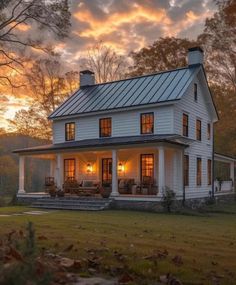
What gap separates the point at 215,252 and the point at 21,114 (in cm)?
3198

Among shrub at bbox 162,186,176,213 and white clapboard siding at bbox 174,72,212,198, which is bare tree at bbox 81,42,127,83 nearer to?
white clapboard siding at bbox 174,72,212,198

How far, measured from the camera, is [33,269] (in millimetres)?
3883

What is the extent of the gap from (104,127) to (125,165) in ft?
9.18

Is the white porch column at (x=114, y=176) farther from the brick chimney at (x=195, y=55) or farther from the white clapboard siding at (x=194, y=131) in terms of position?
the brick chimney at (x=195, y=55)

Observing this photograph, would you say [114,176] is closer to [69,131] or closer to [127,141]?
[127,141]

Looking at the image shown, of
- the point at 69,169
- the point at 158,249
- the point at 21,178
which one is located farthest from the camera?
the point at 69,169

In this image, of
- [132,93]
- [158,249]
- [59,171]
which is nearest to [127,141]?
[132,93]

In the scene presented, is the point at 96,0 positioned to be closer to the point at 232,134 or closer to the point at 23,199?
the point at 23,199

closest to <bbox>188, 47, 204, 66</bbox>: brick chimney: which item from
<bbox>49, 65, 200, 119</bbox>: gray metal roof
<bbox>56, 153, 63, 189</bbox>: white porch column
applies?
<bbox>49, 65, 200, 119</bbox>: gray metal roof

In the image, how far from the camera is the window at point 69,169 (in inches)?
1052

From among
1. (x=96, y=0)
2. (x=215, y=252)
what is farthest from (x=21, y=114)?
(x=215, y=252)

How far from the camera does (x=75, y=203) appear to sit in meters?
21.2

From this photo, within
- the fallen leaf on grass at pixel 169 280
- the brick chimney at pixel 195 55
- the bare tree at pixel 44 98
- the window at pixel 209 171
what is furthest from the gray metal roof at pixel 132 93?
the fallen leaf on grass at pixel 169 280

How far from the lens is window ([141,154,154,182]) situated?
76.8 ft
